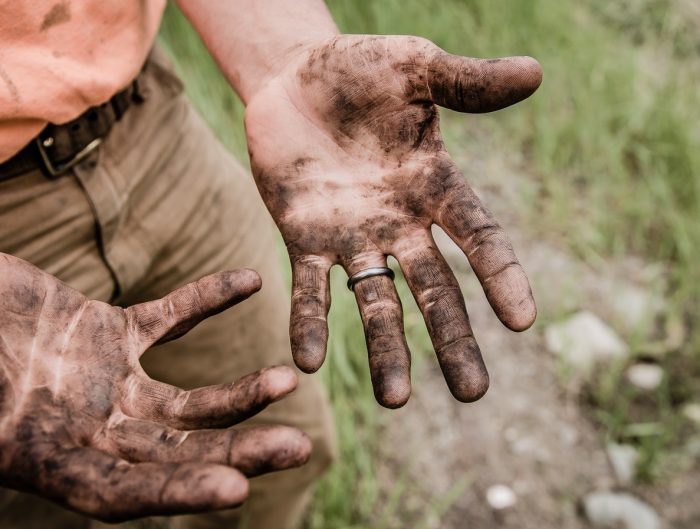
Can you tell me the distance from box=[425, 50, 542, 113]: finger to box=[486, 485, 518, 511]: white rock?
3.83ft

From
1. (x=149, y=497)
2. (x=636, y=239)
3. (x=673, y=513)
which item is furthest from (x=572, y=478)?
(x=149, y=497)

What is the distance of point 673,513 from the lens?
5.61ft

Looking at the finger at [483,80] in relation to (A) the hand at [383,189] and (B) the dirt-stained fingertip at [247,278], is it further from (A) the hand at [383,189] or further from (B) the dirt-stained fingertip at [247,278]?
(B) the dirt-stained fingertip at [247,278]

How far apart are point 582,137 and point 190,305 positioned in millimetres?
2055

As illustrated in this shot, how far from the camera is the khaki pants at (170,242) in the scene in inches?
40.9

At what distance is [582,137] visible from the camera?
252cm

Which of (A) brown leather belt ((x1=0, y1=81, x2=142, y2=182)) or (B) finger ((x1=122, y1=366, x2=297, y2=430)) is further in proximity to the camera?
(A) brown leather belt ((x1=0, y1=81, x2=142, y2=182))

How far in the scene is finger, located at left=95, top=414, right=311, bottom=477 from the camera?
0.71 m

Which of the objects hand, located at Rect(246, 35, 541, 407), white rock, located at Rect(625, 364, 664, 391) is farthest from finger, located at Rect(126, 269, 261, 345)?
white rock, located at Rect(625, 364, 664, 391)

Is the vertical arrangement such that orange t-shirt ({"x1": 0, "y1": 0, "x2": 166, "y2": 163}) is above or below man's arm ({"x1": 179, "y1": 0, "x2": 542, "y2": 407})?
above

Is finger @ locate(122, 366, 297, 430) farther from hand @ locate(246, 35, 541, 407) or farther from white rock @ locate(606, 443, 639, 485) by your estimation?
white rock @ locate(606, 443, 639, 485)

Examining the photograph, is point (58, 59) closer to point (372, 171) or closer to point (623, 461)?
point (372, 171)

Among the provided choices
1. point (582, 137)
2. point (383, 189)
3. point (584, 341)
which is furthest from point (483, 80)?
point (582, 137)

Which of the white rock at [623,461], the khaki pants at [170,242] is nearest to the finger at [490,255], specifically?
the khaki pants at [170,242]
